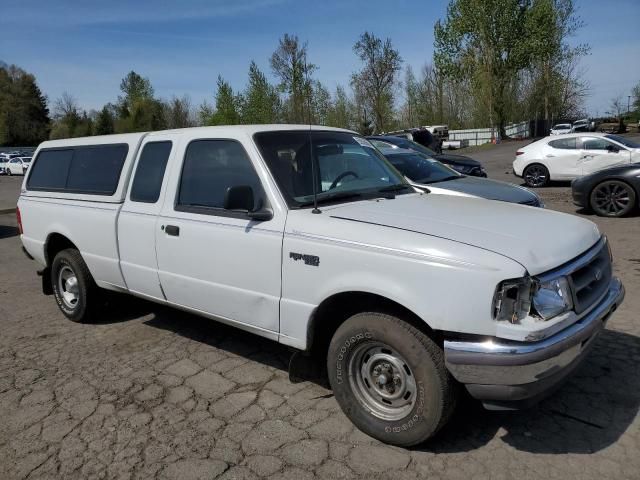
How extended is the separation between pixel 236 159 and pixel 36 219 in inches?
122

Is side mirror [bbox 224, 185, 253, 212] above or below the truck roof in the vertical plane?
below

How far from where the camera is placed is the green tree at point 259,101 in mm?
41062

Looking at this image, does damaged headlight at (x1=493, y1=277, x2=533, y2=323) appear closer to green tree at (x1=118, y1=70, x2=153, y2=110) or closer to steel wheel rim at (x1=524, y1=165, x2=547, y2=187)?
steel wheel rim at (x1=524, y1=165, x2=547, y2=187)

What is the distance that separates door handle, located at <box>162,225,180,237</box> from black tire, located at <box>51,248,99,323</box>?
1.62 meters

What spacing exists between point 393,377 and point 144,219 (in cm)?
249

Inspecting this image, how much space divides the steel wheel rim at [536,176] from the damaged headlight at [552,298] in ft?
45.2

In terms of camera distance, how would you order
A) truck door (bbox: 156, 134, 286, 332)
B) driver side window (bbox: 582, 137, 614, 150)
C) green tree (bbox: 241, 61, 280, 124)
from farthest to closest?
green tree (bbox: 241, 61, 280, 124) → driver side window (bbox: 582, 137, 614, 150) → truck door (bbox: 156, 134, 286, 332)

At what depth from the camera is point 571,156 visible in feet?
48.7

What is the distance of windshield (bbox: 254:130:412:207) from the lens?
12.1ft

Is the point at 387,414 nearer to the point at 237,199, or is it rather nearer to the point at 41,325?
the point at 237,199

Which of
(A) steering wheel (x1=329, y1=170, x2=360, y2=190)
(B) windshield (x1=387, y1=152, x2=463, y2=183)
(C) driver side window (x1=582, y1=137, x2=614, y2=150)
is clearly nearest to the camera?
(A) steering wheel (x1=329, y1=170, x2=360, y2=190)

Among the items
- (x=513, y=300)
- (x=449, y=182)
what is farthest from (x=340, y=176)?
(x=449, y=182)

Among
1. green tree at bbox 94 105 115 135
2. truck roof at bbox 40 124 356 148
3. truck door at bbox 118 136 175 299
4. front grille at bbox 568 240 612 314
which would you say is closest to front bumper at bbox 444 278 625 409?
front grille at bbox 568 240 612 314

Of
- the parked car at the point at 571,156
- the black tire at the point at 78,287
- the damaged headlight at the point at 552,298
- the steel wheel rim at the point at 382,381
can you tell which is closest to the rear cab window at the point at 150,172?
the black tire at the point at 78,287
